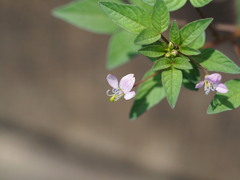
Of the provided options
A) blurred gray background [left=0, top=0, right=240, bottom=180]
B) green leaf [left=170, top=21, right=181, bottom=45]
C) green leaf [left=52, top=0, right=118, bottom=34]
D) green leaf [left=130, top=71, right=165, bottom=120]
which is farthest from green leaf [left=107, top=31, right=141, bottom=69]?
blurred gray background [left=0, top=0, right=240, bottom=180]

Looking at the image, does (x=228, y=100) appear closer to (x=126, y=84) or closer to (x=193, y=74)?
(x=193, y=74)

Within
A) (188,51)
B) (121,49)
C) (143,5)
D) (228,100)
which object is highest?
(143,5)

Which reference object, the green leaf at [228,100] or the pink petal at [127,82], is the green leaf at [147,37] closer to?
the pink petal at [127,82]

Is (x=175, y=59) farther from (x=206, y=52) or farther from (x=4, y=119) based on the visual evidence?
(x=4, y=119)

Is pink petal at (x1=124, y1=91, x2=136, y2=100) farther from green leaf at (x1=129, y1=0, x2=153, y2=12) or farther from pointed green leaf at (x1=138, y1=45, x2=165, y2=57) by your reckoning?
green leaf at (x1=129, y1=0, x2=153, y2=12)

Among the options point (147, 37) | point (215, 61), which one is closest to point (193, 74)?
point (215, 61)
